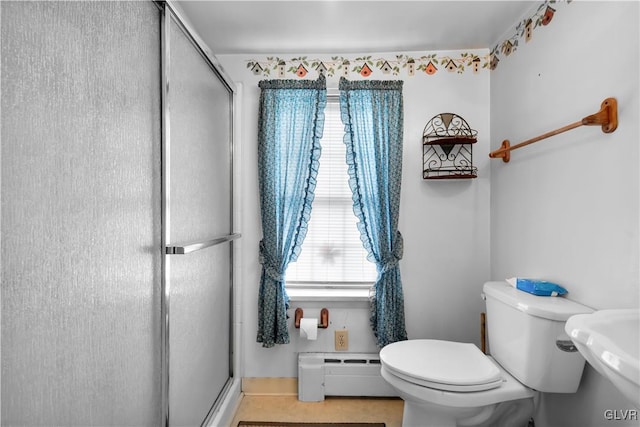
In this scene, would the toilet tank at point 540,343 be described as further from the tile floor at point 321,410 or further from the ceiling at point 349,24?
the ceiling at point 349,24

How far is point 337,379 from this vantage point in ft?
7.11

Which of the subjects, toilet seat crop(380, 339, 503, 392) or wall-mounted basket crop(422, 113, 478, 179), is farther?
wall-mounted basket crop(422, 113, 478, 179)

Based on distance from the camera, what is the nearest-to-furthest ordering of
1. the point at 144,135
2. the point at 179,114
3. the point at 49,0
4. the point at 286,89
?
the point at 49,0, the point at 144,135, the point at 179,114, the point at 286,89

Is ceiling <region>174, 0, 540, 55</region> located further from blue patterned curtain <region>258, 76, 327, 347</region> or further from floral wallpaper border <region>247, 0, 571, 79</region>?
blue patterned curtain <region>258, 76, 327, 347</region>

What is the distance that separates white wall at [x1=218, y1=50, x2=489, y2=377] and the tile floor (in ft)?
0.56

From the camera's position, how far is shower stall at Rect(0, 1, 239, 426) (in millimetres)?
692

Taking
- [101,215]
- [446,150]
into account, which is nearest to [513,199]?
[446,150]

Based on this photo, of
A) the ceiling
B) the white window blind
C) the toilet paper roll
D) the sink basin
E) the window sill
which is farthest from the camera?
the white window blind

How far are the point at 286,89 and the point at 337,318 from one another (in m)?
1.50

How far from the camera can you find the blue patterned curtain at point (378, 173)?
2.15 meters

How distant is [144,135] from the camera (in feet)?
3.76

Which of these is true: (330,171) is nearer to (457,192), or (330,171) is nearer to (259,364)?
(457,192)

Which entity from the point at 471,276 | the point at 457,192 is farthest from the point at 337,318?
the point at 457,192

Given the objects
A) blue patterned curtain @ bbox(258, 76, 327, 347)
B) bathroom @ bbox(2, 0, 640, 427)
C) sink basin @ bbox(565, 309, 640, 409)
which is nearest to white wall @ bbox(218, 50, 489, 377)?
bathroom @ bbox(2, 0, 640, 427)
